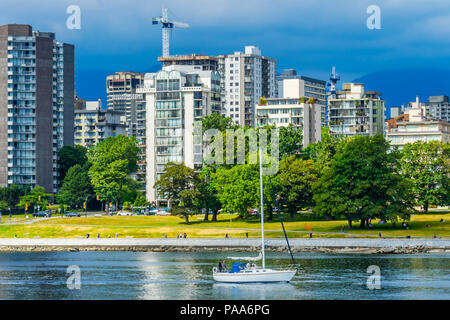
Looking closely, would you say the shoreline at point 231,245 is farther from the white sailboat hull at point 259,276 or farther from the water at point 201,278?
the white sailboat hull at point 259,276

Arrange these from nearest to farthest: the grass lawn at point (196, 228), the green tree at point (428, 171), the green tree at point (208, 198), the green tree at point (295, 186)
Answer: the grass lawn at point (196, 228) < the green tree at point (295, 186) < the green tree at point (428, 171) < the green tree at point (208, 198)

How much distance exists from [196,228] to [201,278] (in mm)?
57014

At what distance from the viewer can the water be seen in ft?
314

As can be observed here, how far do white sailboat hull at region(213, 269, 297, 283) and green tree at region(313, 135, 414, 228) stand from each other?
5520cm

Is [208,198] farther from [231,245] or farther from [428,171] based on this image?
[428,171]

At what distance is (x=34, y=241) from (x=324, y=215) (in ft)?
182

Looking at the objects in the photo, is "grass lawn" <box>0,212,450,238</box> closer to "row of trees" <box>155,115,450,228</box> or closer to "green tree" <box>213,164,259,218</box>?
"row of trees" <box>155,115,450,228</box>

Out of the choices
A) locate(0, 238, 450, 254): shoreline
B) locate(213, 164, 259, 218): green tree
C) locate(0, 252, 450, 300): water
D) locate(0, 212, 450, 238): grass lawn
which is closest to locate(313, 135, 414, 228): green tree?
locate(0, 212, 450, 238): grass lawn

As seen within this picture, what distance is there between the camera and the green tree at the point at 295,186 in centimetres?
17075

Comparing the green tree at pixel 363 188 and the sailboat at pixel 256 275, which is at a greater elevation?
the green tree at pixel 363 188

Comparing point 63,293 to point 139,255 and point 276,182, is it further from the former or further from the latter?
point 276,182

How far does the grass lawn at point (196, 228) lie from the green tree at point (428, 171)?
3.92m

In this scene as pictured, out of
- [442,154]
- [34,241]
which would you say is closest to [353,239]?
[442,154]

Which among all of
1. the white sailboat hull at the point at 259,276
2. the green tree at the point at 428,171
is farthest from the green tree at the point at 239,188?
the white sailboat hull at the point at 259,276
